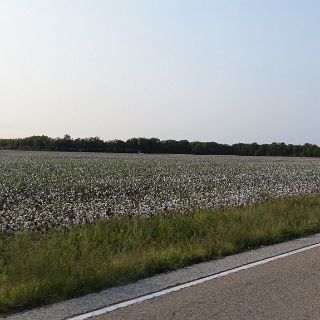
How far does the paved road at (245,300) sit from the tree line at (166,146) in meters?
108

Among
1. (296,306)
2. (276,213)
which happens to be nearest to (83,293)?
(296,306)

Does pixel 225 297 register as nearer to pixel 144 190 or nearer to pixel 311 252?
pixel 311 252

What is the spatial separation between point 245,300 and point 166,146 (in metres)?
119

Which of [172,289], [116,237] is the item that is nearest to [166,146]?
[116,237]

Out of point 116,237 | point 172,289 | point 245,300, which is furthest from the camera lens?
point 116,237

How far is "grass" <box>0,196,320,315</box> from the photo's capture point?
6.67 meters

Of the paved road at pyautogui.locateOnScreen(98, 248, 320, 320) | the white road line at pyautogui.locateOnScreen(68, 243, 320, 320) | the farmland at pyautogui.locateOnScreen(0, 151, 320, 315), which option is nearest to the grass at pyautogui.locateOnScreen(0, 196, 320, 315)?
the farmland at pyautogui.locateOnScreen(0, 151, 320, 315)

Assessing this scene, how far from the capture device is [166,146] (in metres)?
125

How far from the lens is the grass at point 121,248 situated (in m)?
6.67

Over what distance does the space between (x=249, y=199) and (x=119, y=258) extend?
10285mm

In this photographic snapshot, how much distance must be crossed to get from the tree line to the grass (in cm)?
10294

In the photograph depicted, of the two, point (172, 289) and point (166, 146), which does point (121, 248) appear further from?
point (166, 146)

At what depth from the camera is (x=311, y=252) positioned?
9.56 meters

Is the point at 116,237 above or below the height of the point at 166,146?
below
